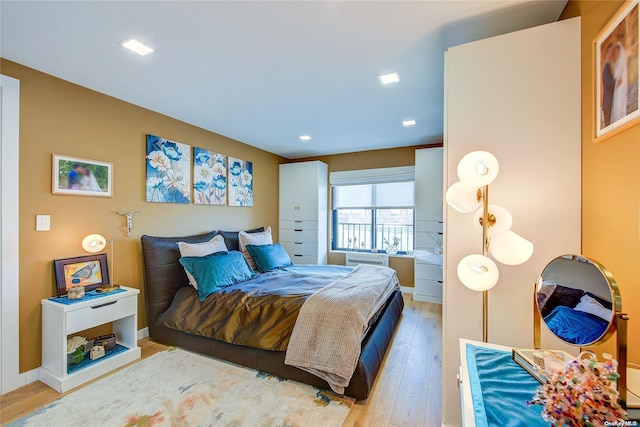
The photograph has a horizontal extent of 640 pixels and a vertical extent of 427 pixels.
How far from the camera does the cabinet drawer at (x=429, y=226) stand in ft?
13.5

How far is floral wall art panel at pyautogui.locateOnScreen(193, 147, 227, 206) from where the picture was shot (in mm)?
3471

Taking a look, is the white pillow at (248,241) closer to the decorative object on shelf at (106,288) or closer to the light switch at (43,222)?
the decorative object on shelf at (106,288)

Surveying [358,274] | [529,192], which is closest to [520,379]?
[529,192]

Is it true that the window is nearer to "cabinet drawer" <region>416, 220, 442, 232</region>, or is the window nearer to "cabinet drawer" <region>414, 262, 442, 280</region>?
"cabinet drawer" <region>416, 220, 442, 232</region>

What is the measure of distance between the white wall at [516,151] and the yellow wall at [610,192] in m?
0.05

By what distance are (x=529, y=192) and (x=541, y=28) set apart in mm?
894

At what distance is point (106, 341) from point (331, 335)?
6.83 ft

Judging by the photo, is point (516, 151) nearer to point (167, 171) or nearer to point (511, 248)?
point (511, 248)

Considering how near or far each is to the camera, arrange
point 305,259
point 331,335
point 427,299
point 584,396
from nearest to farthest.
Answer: point 584,396 → point 331,335 → point 427,299 → point 305,259

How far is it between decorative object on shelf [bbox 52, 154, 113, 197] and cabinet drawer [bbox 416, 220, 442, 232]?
13.4ft

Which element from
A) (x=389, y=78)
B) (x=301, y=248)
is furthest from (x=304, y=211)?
(x=389, y=78)

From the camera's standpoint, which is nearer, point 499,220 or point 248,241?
point 499,220

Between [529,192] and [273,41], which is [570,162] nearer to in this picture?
[529,192]

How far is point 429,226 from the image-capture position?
4172mm
